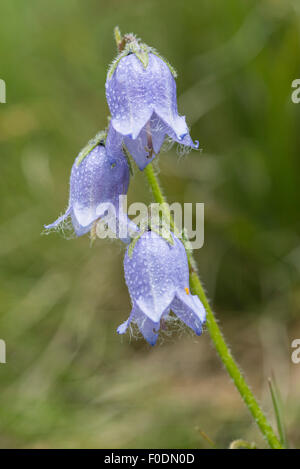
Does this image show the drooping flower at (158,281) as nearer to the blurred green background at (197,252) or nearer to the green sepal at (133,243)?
the green sepal at (133,243)

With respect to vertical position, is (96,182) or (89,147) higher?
(89,147)

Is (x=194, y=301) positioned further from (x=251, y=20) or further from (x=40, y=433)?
(x=251, y=20)

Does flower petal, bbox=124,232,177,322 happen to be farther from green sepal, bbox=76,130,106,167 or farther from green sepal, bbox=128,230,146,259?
green sepal, bbox=76,130,106,167

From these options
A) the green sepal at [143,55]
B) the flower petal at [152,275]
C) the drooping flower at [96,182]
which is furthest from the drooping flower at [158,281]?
the green sepal at [143,55]

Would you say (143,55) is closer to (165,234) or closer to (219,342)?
(165,234)

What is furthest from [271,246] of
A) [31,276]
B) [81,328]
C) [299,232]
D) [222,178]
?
[31,276]

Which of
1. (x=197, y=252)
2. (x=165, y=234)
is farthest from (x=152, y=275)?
(x=197, y=252)
